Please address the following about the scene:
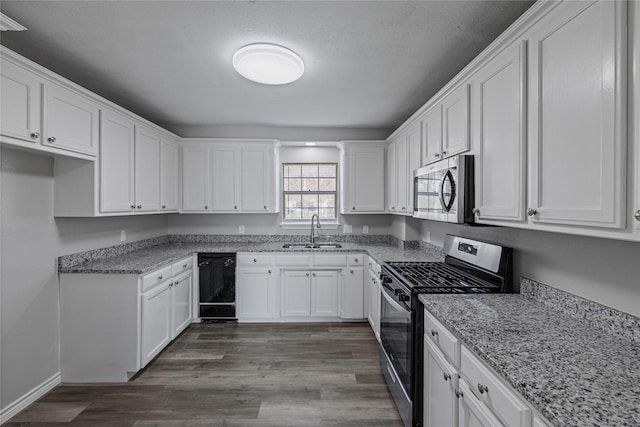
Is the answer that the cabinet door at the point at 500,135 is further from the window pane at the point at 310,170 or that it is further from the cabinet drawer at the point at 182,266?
the cabinet drawer at the point at 182,266

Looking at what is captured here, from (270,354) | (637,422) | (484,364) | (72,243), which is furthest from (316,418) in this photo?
(72,243)

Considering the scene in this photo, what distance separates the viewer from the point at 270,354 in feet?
9.59

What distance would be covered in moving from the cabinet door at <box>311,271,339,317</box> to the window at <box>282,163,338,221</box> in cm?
106

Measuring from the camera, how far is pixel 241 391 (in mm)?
2350

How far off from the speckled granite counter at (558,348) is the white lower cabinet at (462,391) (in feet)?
0.20

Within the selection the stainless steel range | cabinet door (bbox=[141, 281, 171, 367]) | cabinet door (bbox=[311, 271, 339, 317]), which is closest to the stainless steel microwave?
the stainless steel range

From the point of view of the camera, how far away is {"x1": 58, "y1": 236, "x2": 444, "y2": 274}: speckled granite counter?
2541 millimetres

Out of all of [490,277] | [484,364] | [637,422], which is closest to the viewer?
[637,422]

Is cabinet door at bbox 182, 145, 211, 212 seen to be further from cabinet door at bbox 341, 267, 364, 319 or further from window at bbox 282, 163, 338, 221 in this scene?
cabinet door at bbox 341, 267, 364, 319

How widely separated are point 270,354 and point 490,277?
2144 millimetres

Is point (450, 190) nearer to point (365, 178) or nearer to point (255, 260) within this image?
point (365, 178)

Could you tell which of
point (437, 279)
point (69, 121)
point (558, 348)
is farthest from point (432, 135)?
point (69, 121)

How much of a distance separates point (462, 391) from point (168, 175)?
12.3 ft

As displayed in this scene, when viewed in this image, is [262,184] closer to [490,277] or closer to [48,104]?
[48,104]
